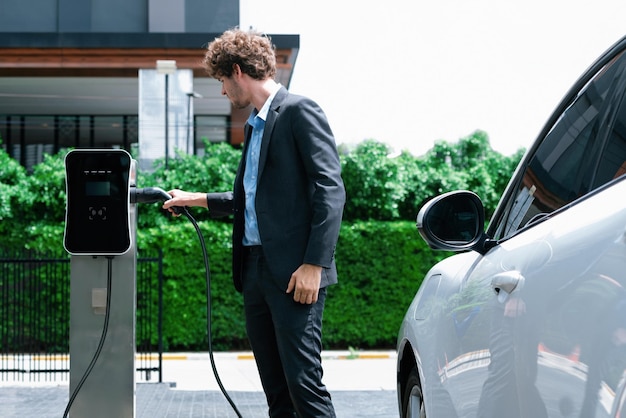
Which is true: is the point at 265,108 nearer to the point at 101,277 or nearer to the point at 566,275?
the point at 101,277

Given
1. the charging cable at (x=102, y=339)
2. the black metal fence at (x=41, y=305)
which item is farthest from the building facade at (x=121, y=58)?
the charging cable at (x=102, y=339)

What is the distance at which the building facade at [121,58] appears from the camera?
59.1 ft

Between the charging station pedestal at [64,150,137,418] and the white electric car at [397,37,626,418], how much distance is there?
1.83m

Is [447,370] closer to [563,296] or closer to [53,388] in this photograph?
[563,296]

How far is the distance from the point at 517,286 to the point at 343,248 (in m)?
11.5

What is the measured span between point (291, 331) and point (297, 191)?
0.53 meters

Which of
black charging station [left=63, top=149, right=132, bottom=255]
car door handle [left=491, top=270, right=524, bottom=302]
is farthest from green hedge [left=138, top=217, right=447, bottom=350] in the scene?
car door handle [left=491, top=270, right=524, bottom=302]

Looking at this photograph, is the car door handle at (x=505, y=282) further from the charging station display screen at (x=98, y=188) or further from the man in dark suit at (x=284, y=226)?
the charging station display screen at (x=98, y=188)

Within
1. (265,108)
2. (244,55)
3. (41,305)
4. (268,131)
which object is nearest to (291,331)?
(268,131)

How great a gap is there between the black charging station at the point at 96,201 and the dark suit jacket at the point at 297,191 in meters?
0.99

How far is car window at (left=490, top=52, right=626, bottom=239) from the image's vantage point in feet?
6.48

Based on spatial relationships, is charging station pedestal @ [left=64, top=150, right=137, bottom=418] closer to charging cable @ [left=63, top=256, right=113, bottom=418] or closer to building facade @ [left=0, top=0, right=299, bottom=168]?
charging cable @ [left=63, top=256, right=113, bottom=418]

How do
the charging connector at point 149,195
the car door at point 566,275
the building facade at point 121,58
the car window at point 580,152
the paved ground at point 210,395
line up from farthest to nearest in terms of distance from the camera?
the building facade at point 121,58, the paved ground at point 210,395, the charging connector at point 149,195, the car window at point 580,152, the car door at point 566,275

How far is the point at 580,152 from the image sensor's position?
216 centimetres
